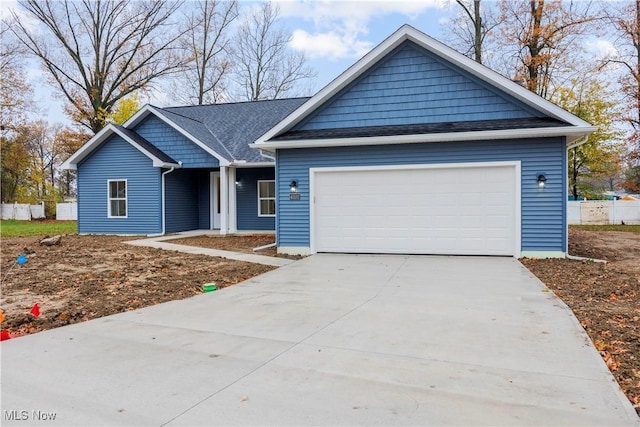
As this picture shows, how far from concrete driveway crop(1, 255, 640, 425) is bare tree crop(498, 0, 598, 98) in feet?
65.9

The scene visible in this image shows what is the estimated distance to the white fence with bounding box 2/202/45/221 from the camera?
99.6 ft

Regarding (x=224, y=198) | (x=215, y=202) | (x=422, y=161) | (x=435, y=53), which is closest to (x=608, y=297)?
(x=422, y=161)

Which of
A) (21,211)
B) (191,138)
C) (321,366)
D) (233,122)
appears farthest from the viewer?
(21,211)

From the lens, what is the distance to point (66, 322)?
17.1ft

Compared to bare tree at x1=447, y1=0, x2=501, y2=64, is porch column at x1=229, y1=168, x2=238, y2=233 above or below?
below

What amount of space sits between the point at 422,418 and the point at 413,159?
813 cm

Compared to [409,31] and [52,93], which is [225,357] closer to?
[409,31]

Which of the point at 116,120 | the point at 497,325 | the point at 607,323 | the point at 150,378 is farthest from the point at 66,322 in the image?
the point at 116,120

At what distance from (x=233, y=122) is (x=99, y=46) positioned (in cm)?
1669

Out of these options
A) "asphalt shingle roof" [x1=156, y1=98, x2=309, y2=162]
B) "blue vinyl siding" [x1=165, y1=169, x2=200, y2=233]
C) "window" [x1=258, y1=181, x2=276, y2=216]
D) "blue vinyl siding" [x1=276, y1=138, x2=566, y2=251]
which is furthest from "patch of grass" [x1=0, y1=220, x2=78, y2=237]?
"blue vinyl siding" [x1=276, y1=138, x2=566, y2=251]

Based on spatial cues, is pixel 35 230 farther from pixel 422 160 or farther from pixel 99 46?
pixel 422 160

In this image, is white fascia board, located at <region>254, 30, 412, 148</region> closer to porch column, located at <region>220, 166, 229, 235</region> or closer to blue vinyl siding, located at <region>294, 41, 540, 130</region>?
blue vinyl siding, located at <region>294, 41, 540, 130</region>

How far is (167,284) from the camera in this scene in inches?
295

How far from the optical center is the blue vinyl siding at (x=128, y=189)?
51.7 ft
